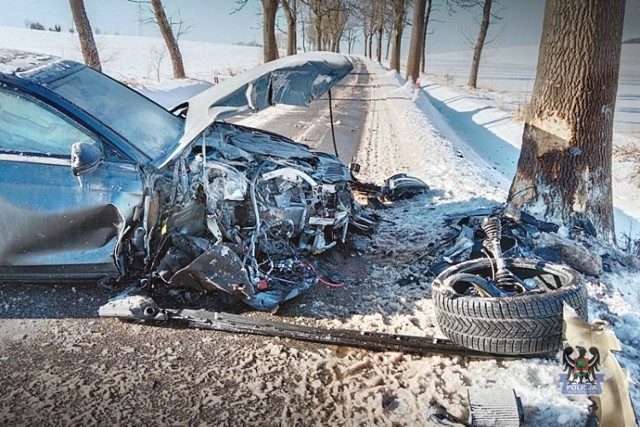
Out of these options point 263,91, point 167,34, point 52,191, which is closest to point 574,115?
point 263,91

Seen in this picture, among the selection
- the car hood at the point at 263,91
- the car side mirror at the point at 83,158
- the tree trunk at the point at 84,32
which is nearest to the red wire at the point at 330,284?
the car hood at the point at 263,91

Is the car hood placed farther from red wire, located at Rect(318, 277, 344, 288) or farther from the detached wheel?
the detached wheel

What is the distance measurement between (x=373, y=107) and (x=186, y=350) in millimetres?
14271

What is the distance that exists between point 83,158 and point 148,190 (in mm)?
490

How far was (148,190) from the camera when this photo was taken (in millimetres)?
3551

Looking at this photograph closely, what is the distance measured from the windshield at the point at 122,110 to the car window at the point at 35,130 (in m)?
0.19

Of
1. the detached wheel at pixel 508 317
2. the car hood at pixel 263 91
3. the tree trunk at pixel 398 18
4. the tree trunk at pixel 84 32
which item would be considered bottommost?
the detached wheel at pixel 508 317

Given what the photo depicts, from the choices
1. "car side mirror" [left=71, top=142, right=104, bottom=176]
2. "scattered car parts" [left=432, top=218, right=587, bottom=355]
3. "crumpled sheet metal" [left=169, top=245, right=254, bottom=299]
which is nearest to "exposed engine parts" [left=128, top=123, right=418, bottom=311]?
"crumpled sheet metal" [left=169, top=245, right=254, bottom=299]

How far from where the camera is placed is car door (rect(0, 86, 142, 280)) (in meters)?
3.44

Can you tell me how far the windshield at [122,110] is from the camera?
3684mm

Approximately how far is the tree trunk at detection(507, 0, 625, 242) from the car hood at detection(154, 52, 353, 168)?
2146 mm

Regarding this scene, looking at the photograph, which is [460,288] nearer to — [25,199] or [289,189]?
[289,189]

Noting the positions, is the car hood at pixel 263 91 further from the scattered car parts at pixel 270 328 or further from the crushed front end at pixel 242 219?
the scattered car parts at pixel 270 328

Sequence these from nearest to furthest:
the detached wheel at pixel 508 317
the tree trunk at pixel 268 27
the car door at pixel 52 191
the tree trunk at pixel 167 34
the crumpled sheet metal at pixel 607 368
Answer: the crumpled sheet metal at pixel 607 368 < the detached wheel at pixel 508 317 < the car door at pixel 52 191 < the tree trunk at pixel 167 34 < the tree trunk at pixel 268 27
